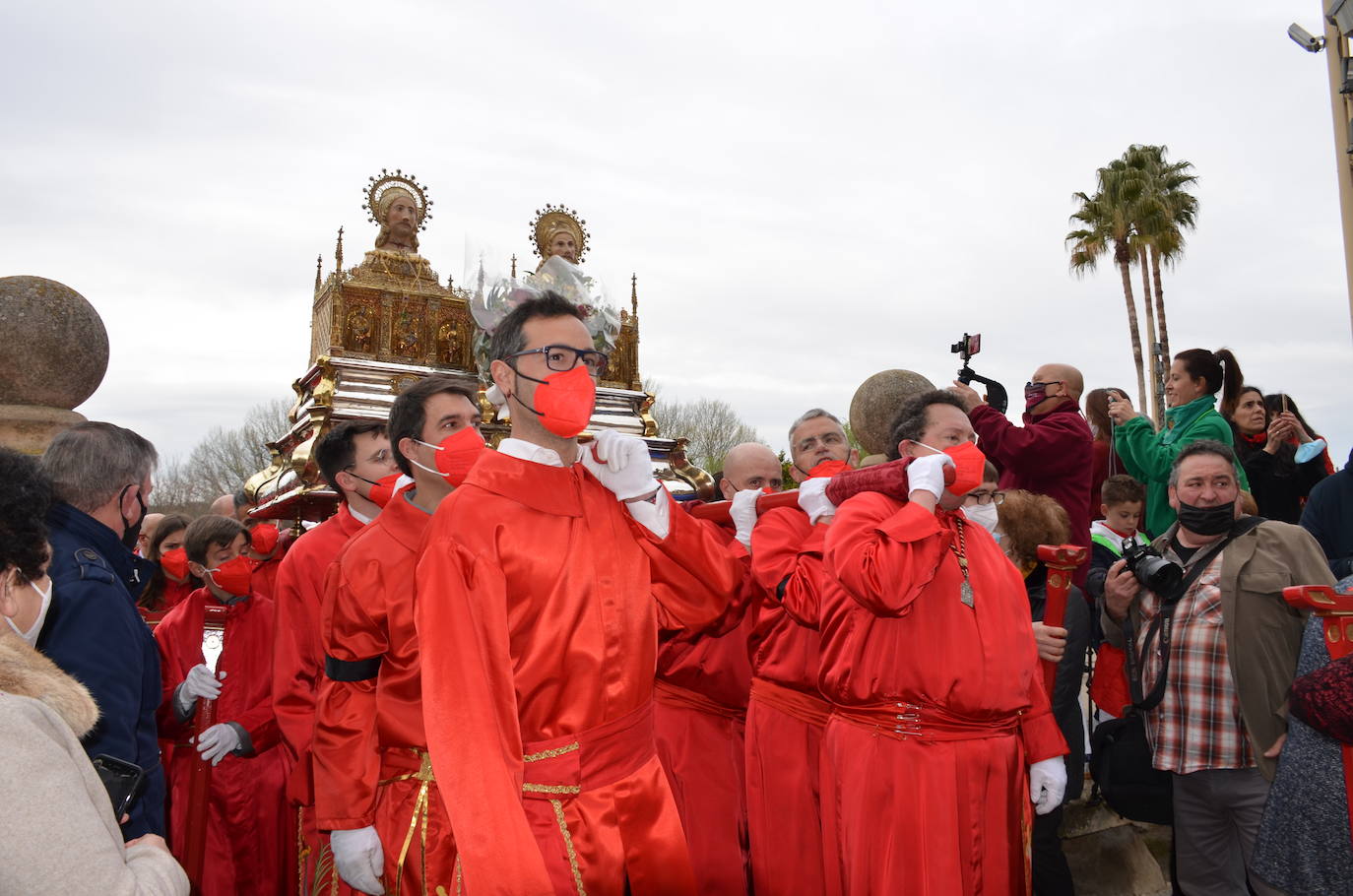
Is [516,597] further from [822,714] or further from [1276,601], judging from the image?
[1276,601]

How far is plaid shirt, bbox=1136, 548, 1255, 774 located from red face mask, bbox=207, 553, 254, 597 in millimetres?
4096

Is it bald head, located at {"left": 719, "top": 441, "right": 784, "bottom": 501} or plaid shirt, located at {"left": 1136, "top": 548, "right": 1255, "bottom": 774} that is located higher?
bald head, located at {"left": 719, "top": 441, "right": 784, "bottom": 501}

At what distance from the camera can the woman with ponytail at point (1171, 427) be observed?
5.47 meters

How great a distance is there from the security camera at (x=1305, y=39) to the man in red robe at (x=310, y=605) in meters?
11.3

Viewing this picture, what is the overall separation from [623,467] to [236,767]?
312 cm

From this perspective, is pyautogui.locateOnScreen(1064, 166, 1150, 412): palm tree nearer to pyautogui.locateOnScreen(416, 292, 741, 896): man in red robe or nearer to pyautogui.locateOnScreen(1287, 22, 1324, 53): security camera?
pyautogui.locateOnScreen(1287, 22, 1324, 53): security camera

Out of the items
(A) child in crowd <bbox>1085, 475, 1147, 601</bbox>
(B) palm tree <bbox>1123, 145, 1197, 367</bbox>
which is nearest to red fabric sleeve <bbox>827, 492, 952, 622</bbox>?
(A) child in crowd <bbox>1085, 475, 1147, 601</bbox>

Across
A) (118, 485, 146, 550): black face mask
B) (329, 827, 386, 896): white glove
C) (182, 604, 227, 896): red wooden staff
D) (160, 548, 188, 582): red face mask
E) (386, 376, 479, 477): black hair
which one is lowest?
(182, 604, 227, 896): red wooden staff

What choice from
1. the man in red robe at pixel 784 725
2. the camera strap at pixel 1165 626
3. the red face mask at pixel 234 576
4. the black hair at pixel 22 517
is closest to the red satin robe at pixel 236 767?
the red face mask at pixel 234 576

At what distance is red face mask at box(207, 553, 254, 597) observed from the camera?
4.75 m

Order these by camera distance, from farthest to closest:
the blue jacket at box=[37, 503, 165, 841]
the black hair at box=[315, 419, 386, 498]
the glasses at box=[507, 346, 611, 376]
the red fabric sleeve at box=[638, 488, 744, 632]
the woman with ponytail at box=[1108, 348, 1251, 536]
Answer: the woman with ponytail at box=[1108, 348, 1251, 536] < the black hair at box=[315, 419, 386, 498] < the red fabric sleeve at box=[638, 488, 744, 632] < the glasses at box=[507, 346, 611, 376] < the blue jacket at box=[37, 503, 165, 841]

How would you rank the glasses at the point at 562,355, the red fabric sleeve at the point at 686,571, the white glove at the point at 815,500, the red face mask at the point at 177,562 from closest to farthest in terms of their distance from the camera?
the glasses at the point at 562,355 → the red fabric sleeve at the point at 686,571 → the white glove at the point at 815,500 → the red face mask at the point at 177,562

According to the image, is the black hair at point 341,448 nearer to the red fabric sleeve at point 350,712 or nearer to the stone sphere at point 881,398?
the red fabric sleeve at point 350,712

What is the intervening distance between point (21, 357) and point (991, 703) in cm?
465
